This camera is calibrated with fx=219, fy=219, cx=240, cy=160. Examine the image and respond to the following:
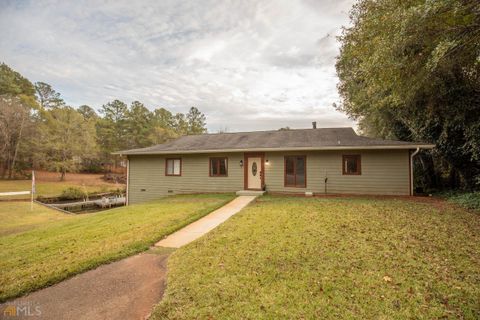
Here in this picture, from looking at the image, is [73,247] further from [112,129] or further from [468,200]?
[112,129]

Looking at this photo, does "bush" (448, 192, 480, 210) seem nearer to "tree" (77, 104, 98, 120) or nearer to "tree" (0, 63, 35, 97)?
"tree" (0, 63, 35, 97)

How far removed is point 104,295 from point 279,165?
9430mm

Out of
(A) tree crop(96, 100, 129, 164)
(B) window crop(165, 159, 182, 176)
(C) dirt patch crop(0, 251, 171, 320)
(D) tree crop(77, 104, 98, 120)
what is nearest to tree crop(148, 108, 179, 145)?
(A) tree crop(96, 100, 129, 164)

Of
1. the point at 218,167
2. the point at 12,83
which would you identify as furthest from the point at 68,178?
the point at 218,167

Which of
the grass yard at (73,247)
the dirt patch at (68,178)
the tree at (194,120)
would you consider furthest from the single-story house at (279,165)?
the tree at (194,120)

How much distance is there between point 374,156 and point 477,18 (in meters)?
6.04

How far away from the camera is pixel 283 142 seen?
11680mm

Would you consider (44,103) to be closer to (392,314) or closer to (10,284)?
(10,284)

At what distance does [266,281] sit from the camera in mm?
2943

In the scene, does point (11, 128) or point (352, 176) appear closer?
point (352, 176)

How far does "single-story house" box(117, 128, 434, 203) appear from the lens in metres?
9.98

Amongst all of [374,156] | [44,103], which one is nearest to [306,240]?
[374,156]

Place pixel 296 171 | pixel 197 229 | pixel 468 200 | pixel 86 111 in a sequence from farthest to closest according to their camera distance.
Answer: pixel 86 111
pixel 296 171
pixel 468 200
pixel 197 229

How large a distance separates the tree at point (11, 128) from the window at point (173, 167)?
21359mm
